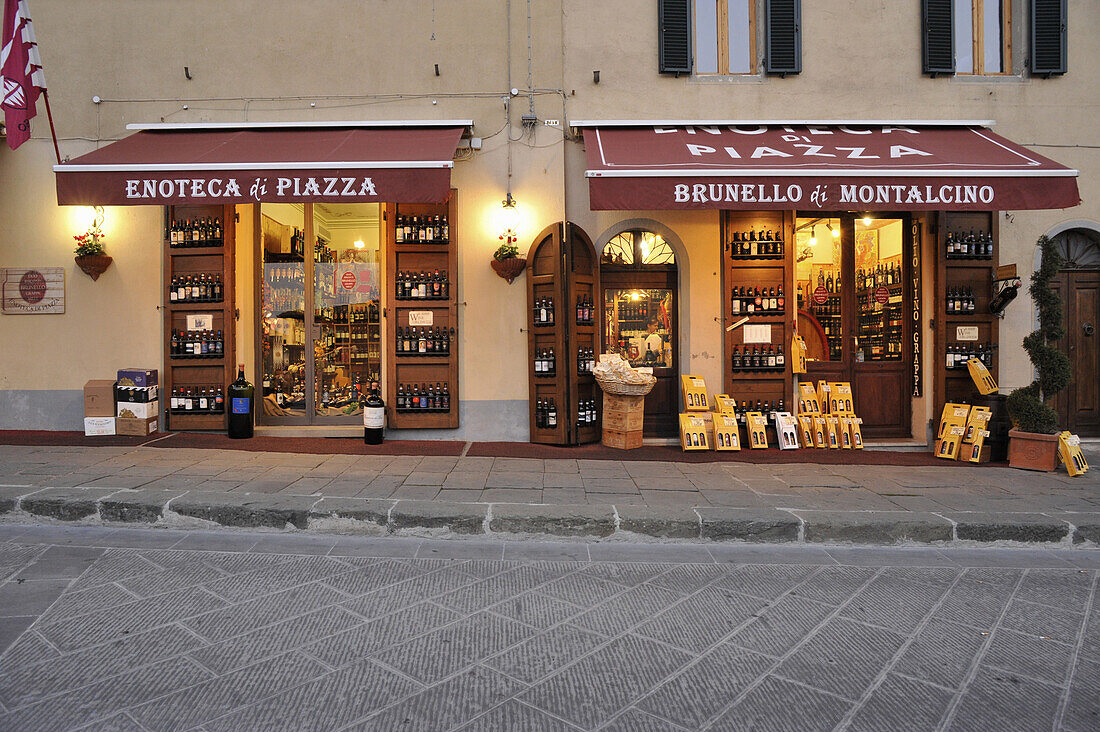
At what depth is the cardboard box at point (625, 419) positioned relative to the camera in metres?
7.50

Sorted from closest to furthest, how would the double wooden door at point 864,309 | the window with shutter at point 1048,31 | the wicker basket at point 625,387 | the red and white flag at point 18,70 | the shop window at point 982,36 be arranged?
1. the red and white flag at point 18,70
2. the wicker basket at point 625,387
3. the window with shutter at point 1048,31
4. the shop window at point 982,36
5. the double wooden door at point 864,309

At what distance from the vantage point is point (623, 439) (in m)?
7.52

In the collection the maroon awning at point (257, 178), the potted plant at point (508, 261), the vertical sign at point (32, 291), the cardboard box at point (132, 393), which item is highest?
the maroon awning at point (257, 178)

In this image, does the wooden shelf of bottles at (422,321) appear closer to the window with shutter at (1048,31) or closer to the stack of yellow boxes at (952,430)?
the stack of yellow boxes at (952,430)

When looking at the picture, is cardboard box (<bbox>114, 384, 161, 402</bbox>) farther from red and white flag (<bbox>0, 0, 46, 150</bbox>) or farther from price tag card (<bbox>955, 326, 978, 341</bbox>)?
price tag card (<bbox>955, 326, 978, 341</bbox>)

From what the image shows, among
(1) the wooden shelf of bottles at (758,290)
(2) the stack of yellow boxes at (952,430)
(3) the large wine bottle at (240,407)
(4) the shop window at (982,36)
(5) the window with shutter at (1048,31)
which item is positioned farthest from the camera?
(4) the shop window at (982,36)

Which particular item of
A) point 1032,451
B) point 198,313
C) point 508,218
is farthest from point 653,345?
point 198,313

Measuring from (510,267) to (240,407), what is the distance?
388cm

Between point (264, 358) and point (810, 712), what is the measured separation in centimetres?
805

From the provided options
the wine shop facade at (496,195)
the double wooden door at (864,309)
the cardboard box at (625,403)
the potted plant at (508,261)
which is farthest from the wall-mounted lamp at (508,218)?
the double wooden door at (864,309)

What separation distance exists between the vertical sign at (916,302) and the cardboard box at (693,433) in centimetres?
315

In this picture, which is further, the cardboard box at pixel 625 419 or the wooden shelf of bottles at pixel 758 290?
the wooden shelf of bottles at pixel 758 290

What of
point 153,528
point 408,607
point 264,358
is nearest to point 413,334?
point 264,358

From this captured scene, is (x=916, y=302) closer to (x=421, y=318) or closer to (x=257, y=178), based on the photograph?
(x=421, y=318)
